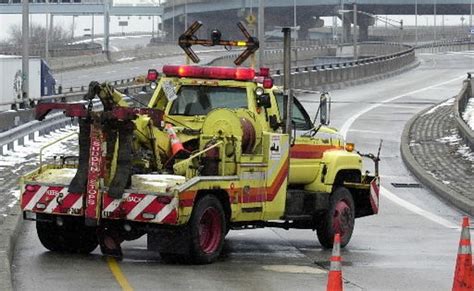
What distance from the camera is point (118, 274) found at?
13094 mm

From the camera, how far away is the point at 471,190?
24.2 metres

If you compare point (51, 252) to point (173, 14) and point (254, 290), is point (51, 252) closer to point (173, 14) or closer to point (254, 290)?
point (254, 290)

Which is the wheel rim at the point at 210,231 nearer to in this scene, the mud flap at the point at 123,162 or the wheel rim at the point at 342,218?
the mud flap at the point at 123,162

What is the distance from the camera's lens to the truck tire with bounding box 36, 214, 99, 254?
1469 cm

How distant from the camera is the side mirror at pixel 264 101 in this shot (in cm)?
1533

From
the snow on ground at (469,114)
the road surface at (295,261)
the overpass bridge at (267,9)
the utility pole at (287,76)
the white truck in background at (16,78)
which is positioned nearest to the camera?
the road surface at (295,261)

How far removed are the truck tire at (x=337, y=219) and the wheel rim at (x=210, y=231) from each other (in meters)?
2.66

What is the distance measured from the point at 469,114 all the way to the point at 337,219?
74.4 ft

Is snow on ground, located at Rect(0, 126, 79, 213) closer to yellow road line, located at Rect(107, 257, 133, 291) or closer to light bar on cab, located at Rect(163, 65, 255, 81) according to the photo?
light bar on cab, located at Rect(163, 65, 255, 81)

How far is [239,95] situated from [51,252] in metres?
3.07

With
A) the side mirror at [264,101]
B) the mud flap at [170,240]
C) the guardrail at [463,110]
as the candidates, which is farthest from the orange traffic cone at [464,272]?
the guardrail at [463,110]

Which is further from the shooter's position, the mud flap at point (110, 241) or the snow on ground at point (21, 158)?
the snow on ground at point (21, 158)

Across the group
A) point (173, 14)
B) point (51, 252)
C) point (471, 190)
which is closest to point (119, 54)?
point (173, 14)

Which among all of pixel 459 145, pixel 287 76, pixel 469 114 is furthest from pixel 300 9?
pixel 287 76
